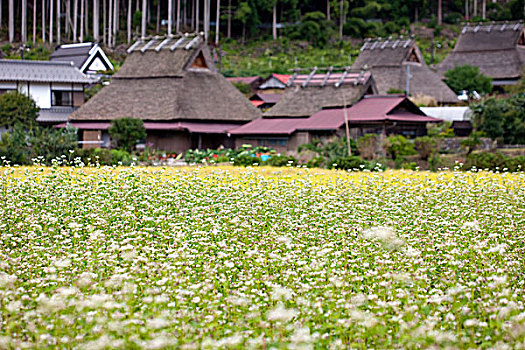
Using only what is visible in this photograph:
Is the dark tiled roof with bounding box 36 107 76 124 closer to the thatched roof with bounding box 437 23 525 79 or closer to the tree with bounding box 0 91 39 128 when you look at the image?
the tree with bounding box 0 91 39 128

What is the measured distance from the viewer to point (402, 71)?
52219mm

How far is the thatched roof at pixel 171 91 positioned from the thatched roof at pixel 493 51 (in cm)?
2457

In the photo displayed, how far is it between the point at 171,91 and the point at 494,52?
31.8 m

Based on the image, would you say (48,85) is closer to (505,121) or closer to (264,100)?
(264,100)

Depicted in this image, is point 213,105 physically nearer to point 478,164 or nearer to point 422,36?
point 478,164

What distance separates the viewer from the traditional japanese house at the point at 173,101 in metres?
40.5

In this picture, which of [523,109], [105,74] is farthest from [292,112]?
[105,74]

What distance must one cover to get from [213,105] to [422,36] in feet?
128

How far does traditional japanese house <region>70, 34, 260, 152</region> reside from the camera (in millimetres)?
40469

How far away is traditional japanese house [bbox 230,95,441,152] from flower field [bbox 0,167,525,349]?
68.4 feet

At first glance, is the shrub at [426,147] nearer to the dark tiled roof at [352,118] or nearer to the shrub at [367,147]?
the shrub at [367,147]

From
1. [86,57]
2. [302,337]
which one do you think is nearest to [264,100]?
[86,57]

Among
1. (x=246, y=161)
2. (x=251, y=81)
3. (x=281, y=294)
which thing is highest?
(x=251, y=81)

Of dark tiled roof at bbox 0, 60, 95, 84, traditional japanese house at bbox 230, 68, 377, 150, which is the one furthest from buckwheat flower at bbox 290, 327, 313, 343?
dark tiled roof at bbox 0, 60, 95, 84
